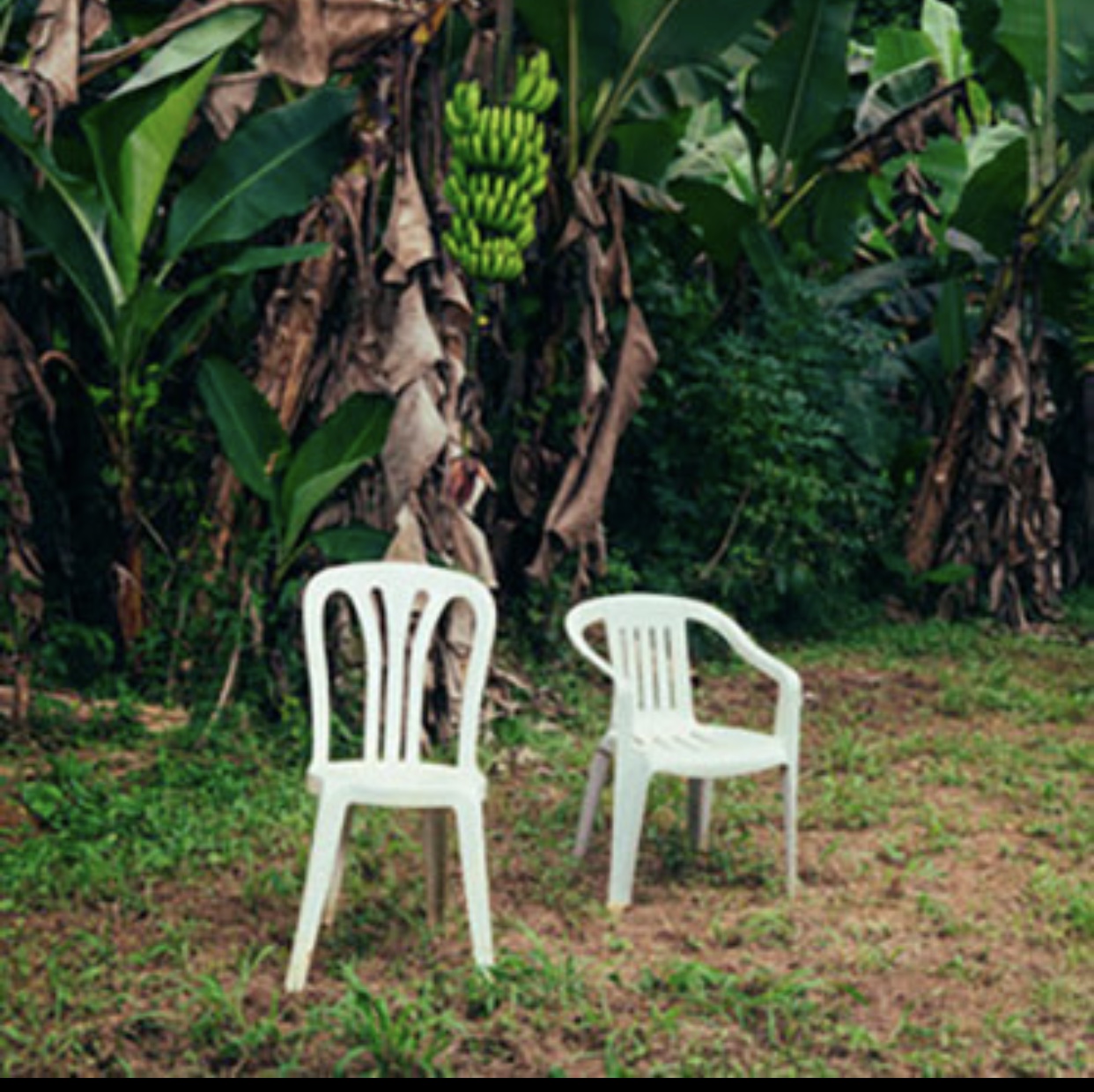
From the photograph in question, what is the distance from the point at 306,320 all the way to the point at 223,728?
155 cm

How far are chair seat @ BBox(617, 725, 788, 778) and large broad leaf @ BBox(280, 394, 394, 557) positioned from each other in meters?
1.65

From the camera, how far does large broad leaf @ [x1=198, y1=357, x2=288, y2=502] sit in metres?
5.39

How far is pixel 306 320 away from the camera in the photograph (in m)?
5.62

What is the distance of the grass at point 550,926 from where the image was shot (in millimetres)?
3051

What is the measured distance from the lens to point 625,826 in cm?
401

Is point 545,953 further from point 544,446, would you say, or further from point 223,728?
point 544,446

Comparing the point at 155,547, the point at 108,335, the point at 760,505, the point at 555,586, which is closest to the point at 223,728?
the point at 155,547

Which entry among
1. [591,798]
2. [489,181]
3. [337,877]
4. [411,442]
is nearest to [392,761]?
[337,877]

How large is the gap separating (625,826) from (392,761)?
26.0 inches

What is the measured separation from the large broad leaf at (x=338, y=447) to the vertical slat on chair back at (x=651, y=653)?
1.31 m

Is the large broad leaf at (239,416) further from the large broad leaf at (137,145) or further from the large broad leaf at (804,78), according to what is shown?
the large broad leaf at (804,78)

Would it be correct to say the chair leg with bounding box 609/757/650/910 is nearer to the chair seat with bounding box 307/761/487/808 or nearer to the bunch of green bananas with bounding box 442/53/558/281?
the chair seat with bounding box 307/761/487/808

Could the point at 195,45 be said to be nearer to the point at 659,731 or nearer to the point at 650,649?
the point at 650,649

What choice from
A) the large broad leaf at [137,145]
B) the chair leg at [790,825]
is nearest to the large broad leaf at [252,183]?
the large broad leaf at [137,145]
